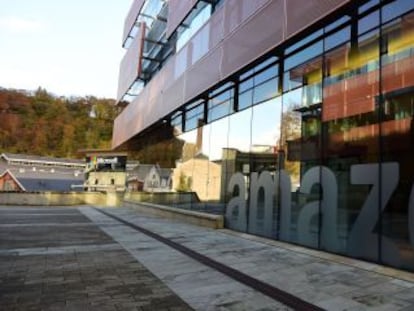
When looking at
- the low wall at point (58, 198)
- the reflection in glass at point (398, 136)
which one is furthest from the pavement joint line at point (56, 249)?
the low wall at point (58, 198)

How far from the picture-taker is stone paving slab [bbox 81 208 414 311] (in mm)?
5742

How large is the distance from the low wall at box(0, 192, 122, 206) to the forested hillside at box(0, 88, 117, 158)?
Answer: 36371 mm

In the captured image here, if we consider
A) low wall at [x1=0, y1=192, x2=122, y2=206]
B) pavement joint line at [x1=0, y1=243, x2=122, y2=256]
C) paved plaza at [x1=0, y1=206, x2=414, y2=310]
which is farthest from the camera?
low wall at [x1=0, y1=192, x2=122, y2=206]

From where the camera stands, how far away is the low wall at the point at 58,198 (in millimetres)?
30808

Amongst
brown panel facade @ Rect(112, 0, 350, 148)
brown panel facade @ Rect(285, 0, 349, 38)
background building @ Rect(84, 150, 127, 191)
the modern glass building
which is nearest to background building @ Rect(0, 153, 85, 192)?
background building @ Rect(84, 150, 127, 191)

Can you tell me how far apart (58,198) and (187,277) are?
28999 millimetres

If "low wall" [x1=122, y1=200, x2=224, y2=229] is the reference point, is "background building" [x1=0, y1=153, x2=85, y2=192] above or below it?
above

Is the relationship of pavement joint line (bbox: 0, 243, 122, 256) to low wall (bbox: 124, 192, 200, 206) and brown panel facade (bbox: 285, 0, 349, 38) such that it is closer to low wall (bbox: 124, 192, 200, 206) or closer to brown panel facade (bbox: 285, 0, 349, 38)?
low wall (bbox: 124, 192, 200, 206)

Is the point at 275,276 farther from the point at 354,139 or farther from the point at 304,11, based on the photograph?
the point at 304,11

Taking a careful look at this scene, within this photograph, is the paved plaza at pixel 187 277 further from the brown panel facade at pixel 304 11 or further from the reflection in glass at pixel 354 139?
the brown panel facade at pixel 304 11

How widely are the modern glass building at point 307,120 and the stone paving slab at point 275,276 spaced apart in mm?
991

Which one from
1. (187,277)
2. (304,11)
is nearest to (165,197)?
(304,11)

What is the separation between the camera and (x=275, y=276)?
7.29 m

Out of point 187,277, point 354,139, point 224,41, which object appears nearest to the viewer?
point 187,277
